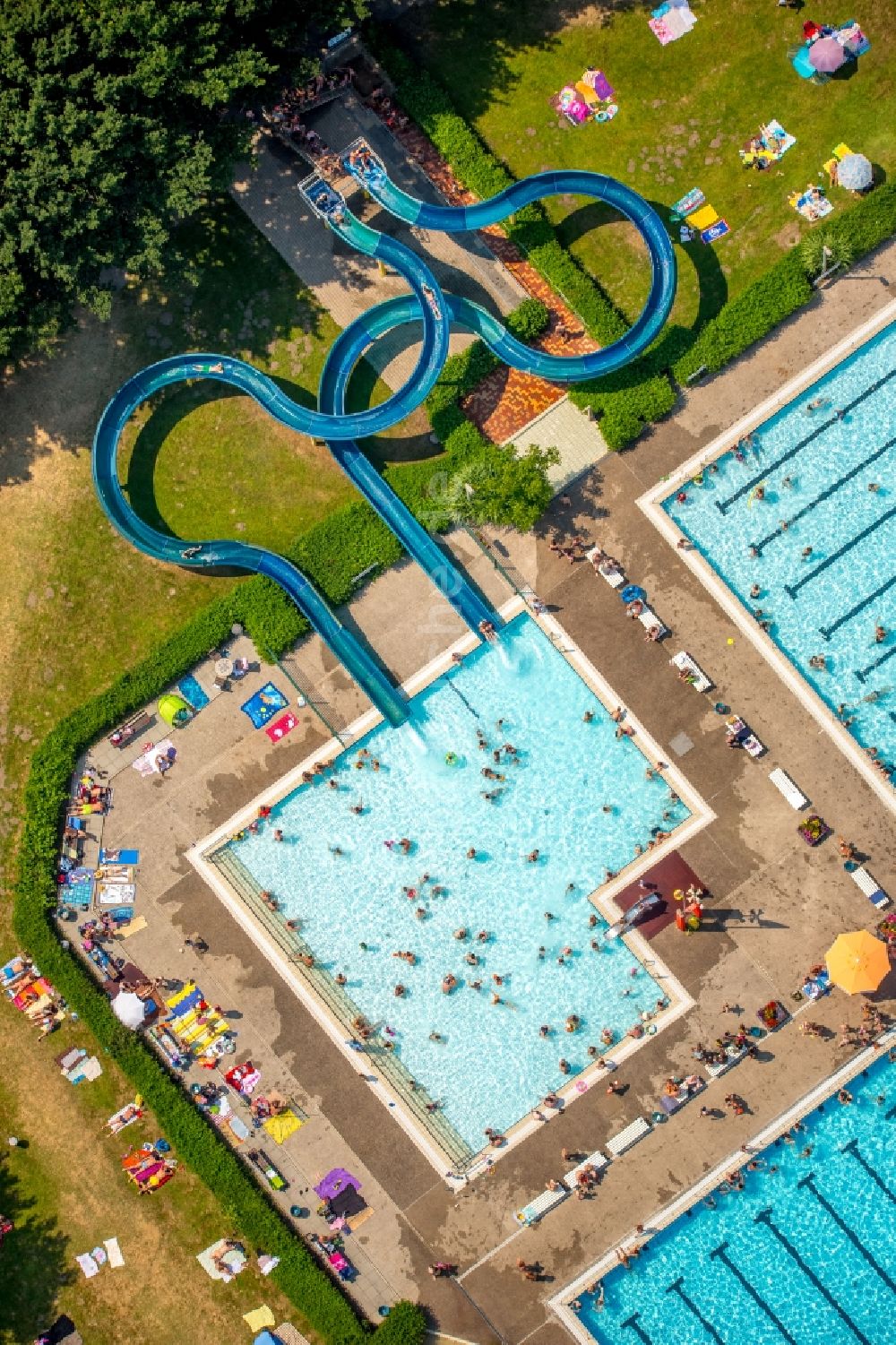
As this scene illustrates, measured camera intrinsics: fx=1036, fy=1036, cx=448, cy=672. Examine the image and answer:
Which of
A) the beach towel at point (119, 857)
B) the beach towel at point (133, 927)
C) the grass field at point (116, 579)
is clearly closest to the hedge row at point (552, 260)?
the grass field at point (116, 579)

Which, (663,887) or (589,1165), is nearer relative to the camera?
(589,1165)

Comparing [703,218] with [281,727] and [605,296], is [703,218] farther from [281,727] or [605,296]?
[281,727]

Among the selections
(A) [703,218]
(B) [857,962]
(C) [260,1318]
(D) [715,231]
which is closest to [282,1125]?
(C) [260,1318]

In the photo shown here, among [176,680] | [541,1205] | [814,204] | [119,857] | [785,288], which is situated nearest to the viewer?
[541,1205]

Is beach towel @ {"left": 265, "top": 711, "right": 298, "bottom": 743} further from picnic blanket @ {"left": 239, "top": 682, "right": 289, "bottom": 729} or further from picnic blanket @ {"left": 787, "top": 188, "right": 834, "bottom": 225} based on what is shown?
picnic blanket @ {"left": 787, "top": 188, "right": 834, "bottom": 225}

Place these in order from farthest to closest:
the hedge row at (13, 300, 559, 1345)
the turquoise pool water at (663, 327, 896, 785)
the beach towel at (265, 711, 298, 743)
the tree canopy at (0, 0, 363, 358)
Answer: the beach towel at (265, 711, 298, 743) < the turquoise pool water at (663, 327, 896, 785) < the hedge row at (13, 300, 559, 1345) < the tree canopy at (0, 0, 363, 358)

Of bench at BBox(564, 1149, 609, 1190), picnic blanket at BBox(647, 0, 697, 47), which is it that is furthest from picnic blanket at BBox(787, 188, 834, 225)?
bench at BBox(564, 1149, 609, 1190)
